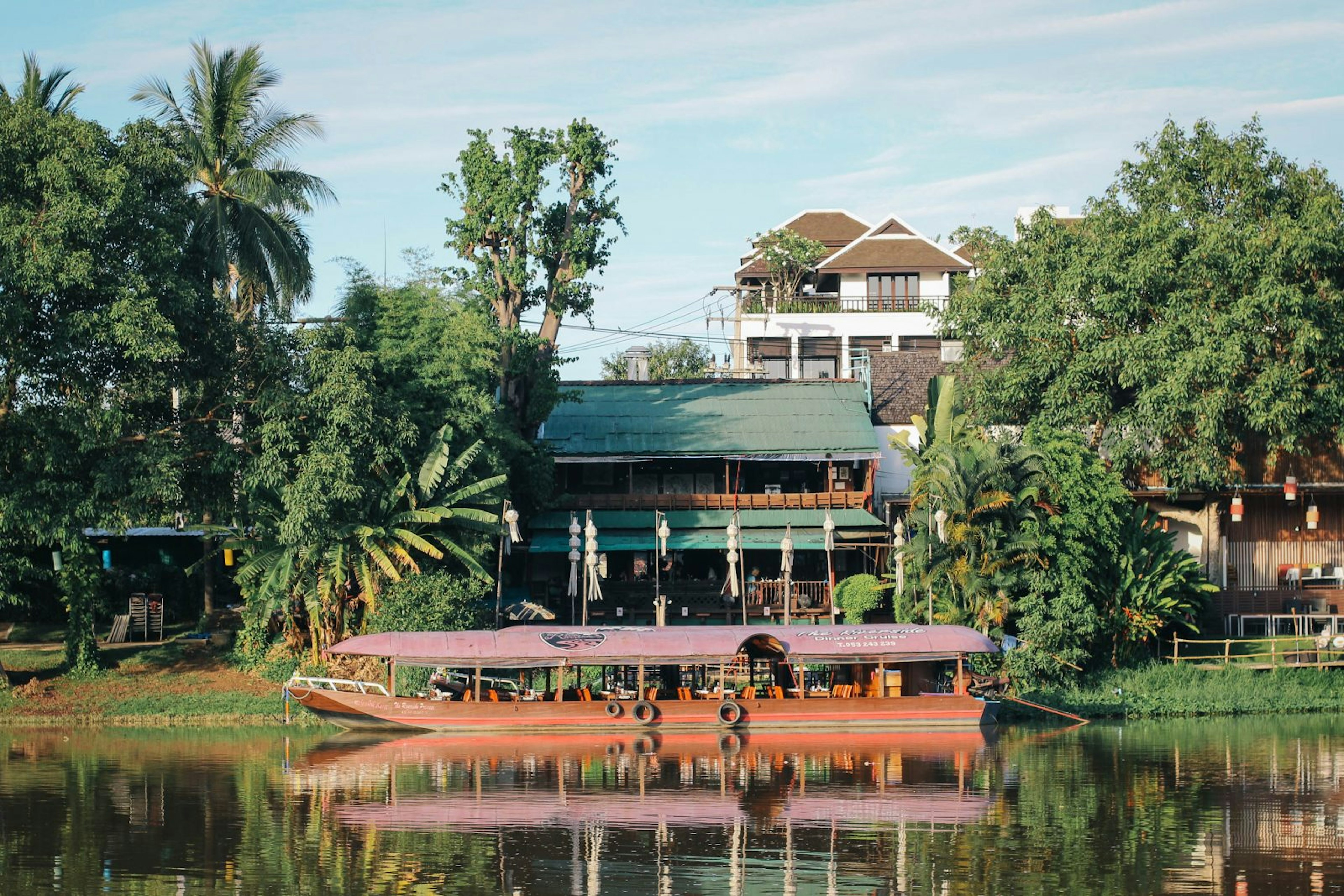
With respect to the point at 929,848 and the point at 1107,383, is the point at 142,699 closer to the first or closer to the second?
the point at 929,848

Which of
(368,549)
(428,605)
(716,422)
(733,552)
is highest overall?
(716,422)

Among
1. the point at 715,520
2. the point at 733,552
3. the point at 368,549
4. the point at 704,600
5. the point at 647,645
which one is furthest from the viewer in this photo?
the point at 715,520

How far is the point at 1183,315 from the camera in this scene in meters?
35.5

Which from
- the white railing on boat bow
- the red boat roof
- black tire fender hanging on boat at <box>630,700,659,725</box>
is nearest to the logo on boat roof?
the red boat roof

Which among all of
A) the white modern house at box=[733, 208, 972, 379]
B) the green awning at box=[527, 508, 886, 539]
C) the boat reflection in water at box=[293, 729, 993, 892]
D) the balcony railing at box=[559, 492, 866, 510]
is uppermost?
the white modern house at box=[733, 208, 972, 379]

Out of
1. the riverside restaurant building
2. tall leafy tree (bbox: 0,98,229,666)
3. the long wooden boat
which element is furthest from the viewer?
the riverside restaurant building

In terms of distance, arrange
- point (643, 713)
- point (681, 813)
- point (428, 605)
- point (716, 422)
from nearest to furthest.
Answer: point (681, 813)
point (643, 713)
point (428, 605)
point (716, 422)

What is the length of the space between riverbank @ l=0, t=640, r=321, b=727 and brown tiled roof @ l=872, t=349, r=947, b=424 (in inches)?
837

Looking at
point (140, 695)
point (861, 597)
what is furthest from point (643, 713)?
point (140, 695)

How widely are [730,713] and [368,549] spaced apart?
8969 mm

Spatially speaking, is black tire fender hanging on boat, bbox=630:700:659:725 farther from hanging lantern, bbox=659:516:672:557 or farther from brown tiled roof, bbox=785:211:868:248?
brown tiled roof, bbox=785:211:868:248

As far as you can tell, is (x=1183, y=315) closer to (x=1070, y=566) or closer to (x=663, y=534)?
(x=1070, y=566)

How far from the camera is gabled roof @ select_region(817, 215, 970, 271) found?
5812 centimetres

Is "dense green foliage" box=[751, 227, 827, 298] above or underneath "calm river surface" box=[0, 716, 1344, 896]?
above
